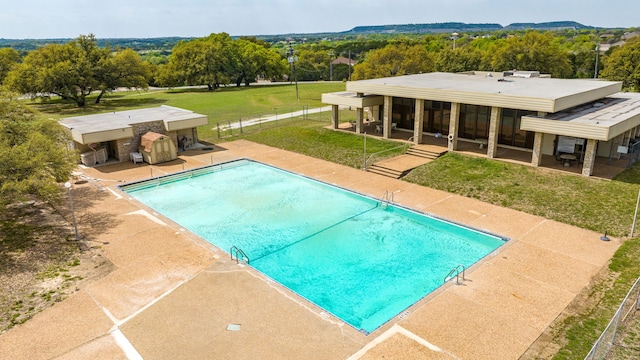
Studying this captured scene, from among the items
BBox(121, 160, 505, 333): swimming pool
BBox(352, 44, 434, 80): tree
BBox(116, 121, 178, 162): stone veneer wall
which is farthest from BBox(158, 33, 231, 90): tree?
BBox(121, 160, 505, 333): swimming pool

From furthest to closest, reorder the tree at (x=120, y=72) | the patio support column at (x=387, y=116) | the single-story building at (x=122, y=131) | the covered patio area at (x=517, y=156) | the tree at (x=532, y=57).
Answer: the tree at (x=532, y=57) < the tree at (x=120, y=72) < the patio support column at (x=387, y=116) < the single-story building at (x=122, y=131) < the covered patio area at (x=517, y=156)

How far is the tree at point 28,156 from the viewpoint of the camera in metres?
17.7

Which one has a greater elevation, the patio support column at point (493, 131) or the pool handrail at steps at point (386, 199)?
the patio support column at point (493, 131)

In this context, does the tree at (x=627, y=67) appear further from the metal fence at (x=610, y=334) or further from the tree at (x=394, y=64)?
the metal fence at (x=610, y=334)

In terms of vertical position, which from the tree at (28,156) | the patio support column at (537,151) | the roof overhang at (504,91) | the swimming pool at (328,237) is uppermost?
the roof overhang at (504,91)

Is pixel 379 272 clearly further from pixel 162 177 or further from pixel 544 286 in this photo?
pixel 162 177

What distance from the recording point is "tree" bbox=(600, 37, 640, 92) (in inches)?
2302

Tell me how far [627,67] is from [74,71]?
72.5m

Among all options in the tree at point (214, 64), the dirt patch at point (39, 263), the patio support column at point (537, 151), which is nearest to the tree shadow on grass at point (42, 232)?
the dirt patch at point (39, 263)

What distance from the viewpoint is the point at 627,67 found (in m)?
59.0

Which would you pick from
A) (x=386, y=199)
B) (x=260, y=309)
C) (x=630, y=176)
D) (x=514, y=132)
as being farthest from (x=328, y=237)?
(x=630, y=176)

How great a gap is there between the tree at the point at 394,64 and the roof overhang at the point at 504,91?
24679 mm

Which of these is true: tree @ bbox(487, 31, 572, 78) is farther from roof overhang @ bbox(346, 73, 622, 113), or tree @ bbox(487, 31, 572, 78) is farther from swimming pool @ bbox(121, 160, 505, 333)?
swimming pool @ bbox(121, 160, 505, 333)

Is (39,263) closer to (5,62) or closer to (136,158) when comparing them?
(136,158)
